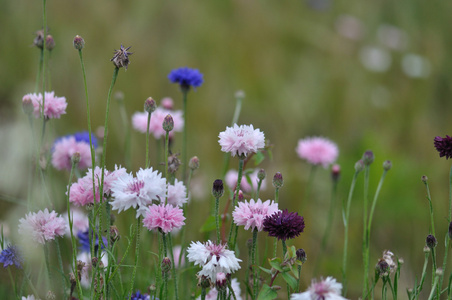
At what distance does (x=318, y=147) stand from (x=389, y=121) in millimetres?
952

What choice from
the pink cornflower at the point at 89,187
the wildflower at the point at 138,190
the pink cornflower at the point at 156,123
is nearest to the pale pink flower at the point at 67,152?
the pink cornflower at the point at 156,123

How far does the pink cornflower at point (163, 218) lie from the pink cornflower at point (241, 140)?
4.4 inches

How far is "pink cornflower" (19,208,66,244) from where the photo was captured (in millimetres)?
726

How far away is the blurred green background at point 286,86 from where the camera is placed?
1591mm

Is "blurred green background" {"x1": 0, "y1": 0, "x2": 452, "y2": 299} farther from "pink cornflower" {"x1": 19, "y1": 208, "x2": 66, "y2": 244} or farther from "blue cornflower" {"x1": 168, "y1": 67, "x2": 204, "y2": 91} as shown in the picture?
"pink cornflower" {"x1": 19, "y1": 208, "x2": 66, "y2": 244}

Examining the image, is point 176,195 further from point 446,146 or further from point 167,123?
point 446,146

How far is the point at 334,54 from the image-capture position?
89.3 inches

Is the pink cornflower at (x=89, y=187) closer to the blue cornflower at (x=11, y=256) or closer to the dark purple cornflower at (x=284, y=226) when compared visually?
the blue cornflower at (x=11, y=256)

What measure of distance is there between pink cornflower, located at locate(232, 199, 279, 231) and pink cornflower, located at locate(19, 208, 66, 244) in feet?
0.80

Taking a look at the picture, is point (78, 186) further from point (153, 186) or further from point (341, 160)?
point (341, 160)

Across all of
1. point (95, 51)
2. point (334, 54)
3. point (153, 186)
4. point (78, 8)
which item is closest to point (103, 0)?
point (78, 8)

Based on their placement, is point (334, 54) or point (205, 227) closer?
point (205, 227)

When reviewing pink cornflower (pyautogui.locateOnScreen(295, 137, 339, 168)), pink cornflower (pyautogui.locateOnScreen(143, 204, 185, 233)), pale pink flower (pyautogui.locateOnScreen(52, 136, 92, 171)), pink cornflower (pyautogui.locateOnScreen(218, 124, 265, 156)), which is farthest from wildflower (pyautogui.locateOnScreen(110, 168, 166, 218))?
pink cornflower (pyautogui.locateOnScreen(295, 137, 339, 168))

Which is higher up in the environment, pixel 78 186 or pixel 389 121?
pixel 389 121
